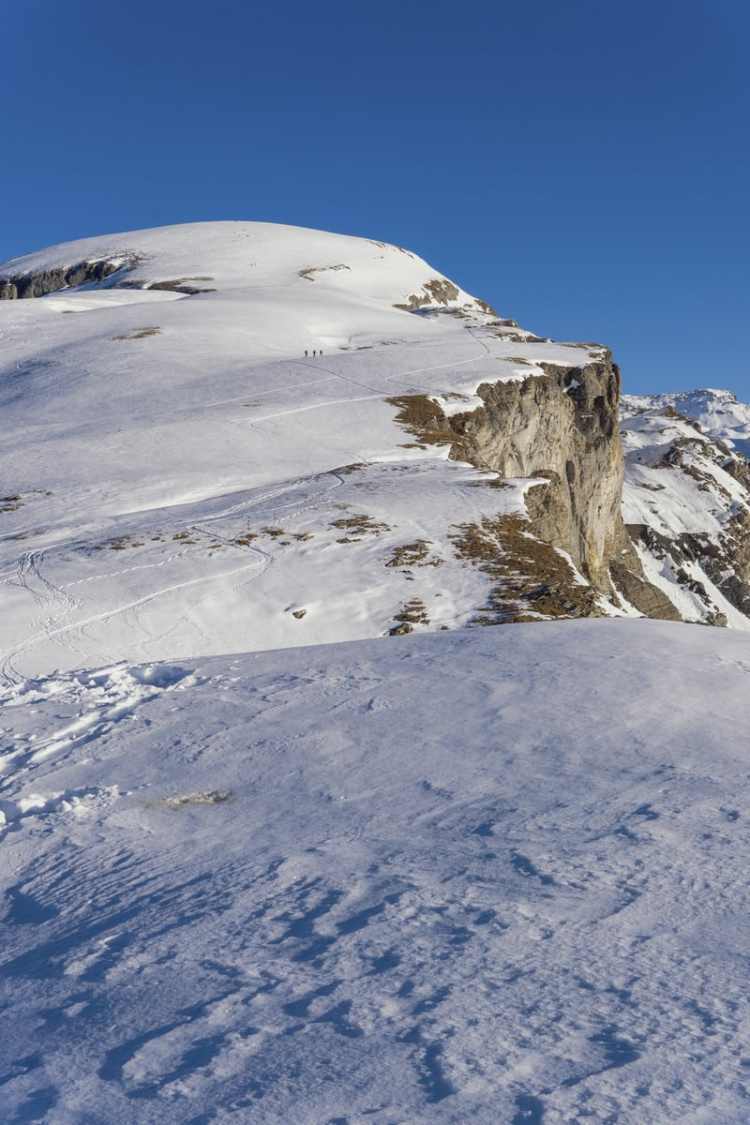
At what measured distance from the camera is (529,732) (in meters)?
9.16

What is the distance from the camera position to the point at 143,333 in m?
49.9

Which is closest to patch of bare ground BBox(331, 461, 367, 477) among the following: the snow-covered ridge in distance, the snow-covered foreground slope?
the snow-covered foreground slope

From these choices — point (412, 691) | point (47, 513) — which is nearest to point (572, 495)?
point (47, 513)

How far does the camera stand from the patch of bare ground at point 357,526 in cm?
2244

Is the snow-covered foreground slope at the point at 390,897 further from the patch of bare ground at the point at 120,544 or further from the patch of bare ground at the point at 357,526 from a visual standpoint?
the patch of bare ground at the point at 357,526

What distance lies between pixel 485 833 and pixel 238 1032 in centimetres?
262

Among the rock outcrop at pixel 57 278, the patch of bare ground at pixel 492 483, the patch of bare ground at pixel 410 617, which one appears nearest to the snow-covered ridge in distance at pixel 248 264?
the rock outcrop at pixel 57 278

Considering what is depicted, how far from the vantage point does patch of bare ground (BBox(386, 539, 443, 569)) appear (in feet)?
70.2

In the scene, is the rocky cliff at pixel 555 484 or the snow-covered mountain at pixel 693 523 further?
the snow-covered mountain at pixel 693 523

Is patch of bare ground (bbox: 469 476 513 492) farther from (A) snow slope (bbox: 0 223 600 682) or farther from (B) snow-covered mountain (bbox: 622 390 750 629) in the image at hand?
(B) snow-covered mountain (bbox: 622 390 750 629)

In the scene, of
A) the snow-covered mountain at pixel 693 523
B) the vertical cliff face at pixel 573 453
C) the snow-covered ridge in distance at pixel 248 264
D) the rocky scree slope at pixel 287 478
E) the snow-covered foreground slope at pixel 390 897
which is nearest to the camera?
the snow-covered foreground slope at pixel 390 897

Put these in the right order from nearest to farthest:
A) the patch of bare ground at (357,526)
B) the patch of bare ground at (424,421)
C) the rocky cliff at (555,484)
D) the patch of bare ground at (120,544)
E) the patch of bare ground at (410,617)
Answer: the patch of bare ground at (410,617)
the rocky cliff at (555,484)
the patch of bare ground at (120,544)
the patch of bare ground at (357,526)
the patch of bare ground at (424,421)

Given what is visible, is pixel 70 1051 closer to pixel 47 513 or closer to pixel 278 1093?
pixel 278 1093

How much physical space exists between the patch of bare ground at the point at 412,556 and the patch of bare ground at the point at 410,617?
1.59 metres
